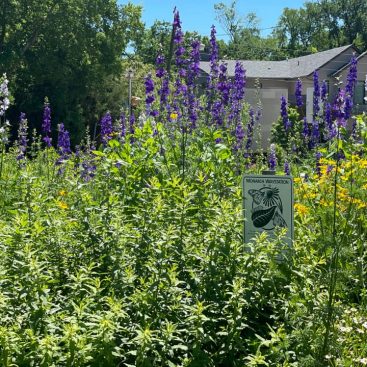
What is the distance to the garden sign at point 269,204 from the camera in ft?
13.3

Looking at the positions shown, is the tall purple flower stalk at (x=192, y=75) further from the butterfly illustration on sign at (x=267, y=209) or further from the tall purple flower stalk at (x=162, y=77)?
the butterfly illustration on sign at (x=267, y=209)

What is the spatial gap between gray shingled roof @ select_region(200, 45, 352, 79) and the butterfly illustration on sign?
30711mm

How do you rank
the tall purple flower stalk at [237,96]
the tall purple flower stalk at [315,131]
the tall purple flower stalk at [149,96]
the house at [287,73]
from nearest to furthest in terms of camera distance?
the tall purple flower stalk at [149,96] → the tall purple flower stalk at [315,131] → the tall purple flower stalk at [237,96] → the house at [287,73]

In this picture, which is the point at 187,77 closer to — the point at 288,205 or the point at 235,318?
the point at 288,205

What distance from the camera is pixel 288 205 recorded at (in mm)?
4082

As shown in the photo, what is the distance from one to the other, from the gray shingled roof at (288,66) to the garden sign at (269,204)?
101 ft

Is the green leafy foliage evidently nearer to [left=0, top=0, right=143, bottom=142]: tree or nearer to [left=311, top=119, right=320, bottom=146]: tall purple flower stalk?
[left=311, top=119, right=320, bottom=146]: tall purple flower stalk

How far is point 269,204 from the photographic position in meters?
4.12

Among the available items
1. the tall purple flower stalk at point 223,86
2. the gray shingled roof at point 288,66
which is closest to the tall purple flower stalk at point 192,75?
the tall purple flower stalk at point 223,86

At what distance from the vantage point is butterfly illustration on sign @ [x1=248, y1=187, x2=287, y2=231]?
407cm

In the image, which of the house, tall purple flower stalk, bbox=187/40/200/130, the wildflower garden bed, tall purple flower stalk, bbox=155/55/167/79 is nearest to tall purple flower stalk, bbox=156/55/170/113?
tall purple flower stalk, bbox=155/55/167/79

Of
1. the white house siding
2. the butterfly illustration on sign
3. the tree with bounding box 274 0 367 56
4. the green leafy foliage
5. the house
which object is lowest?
the green leafy foliage

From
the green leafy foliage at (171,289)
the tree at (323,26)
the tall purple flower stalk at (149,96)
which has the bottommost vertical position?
the green leafy foliage at (171,289)

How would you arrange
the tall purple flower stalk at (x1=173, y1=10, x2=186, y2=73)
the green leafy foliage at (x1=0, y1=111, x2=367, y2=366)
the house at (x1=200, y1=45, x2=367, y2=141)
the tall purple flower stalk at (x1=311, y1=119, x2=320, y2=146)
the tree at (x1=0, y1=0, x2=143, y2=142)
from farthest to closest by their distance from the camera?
the house at (x1=200, y1=45, x2=367, y2=141), the tree at (x1=0, y1=0, x2=143, y2=142), the tall purple flower stalk at (x1=311, y1=119, x2=320, y2=146), the tall purple flower stalk at (x1=173, y1=10, x2=186, y2=73), the green leafy foliage at (x1=0, y1=111, x2=367, y2=366)
